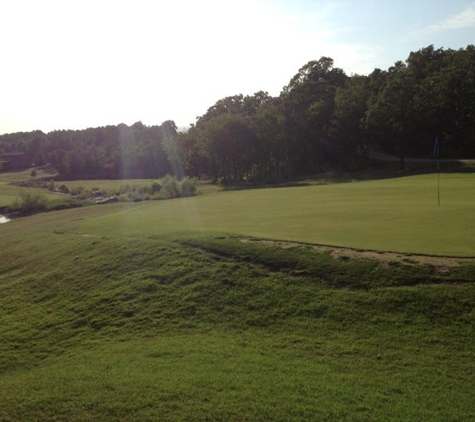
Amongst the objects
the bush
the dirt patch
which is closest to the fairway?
the dirt patch

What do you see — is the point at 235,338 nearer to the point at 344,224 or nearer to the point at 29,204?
the point at 344,224

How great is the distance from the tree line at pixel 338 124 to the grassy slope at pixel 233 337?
44.7 meters

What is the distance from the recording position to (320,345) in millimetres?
10703

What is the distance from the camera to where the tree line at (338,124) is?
5806cm

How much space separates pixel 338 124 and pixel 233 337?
5847 centimetres

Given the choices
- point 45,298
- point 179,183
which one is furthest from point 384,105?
point 45,298

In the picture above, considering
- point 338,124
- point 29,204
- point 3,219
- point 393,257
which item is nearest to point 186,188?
point 29,204

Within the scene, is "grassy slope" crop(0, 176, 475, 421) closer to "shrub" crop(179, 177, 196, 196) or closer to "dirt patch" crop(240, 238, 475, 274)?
"dirt patch" crop(240, 238, 475, 274)

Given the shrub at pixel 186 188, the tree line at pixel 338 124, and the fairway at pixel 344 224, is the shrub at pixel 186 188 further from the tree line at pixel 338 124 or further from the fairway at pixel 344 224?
the fairway at pixel 344 224

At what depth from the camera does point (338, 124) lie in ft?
218

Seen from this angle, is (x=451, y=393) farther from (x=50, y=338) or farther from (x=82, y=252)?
(x=82, y=252)

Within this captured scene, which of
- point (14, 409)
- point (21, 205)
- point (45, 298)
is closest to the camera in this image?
point (14, 409)

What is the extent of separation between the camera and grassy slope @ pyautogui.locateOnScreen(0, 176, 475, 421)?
27.4 feet

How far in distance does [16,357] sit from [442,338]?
10.4m
